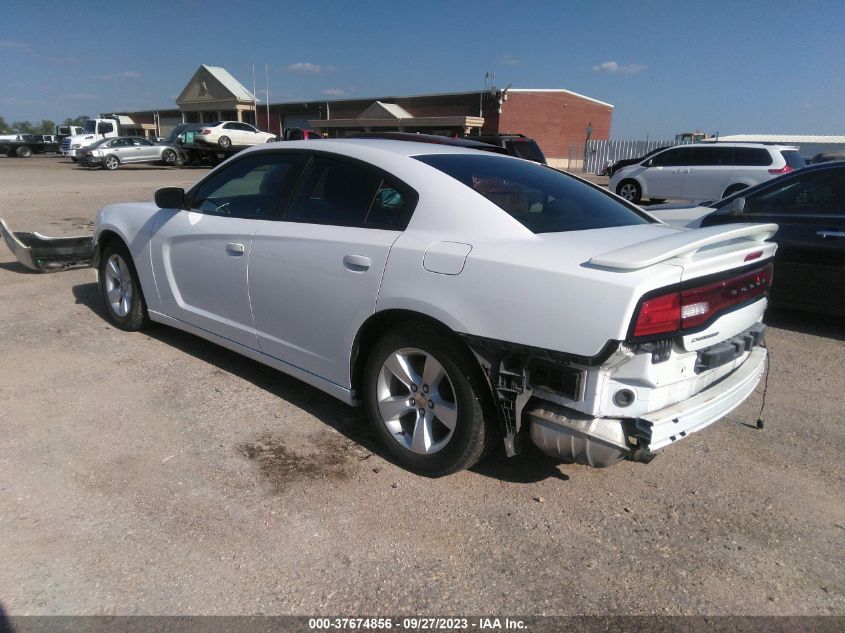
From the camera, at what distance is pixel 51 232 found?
10.1m

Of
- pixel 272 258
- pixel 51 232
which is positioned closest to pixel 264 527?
pixel 272 258

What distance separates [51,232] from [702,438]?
10.2 metres

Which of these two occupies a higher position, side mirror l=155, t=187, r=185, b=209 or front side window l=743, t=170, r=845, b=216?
front side window l=743, t=170, r=845, b=216

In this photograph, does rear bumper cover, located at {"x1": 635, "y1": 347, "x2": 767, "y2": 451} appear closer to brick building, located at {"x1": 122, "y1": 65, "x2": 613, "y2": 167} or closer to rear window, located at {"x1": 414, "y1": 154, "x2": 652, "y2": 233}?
rear window, located at {"x1": 414, "y1": 154, "x2": 652, "y2": 233}

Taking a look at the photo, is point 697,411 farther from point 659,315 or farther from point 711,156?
point 711,156

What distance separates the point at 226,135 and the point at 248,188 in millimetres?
29408

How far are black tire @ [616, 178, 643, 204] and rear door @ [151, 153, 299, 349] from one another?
14.5 metres

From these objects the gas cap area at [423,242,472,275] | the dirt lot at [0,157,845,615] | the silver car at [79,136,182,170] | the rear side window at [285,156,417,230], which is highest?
the silver car at [79,136,182,170]

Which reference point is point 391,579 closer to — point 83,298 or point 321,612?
point 321,612

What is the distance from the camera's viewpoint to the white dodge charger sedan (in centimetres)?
245

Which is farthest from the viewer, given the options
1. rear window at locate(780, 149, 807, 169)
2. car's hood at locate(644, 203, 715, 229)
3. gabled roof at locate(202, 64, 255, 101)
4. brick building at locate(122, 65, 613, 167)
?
gabled roof at locate(202, 64, 255, 101)

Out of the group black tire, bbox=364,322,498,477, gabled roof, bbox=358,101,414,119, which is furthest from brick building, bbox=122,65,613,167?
black tire, bbox=364,322,498,477

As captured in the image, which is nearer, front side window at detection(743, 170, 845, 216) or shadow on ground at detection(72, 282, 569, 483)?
shadow on ground at detection(72, 282, 569, 483)

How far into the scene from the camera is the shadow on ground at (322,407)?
3.23 m
